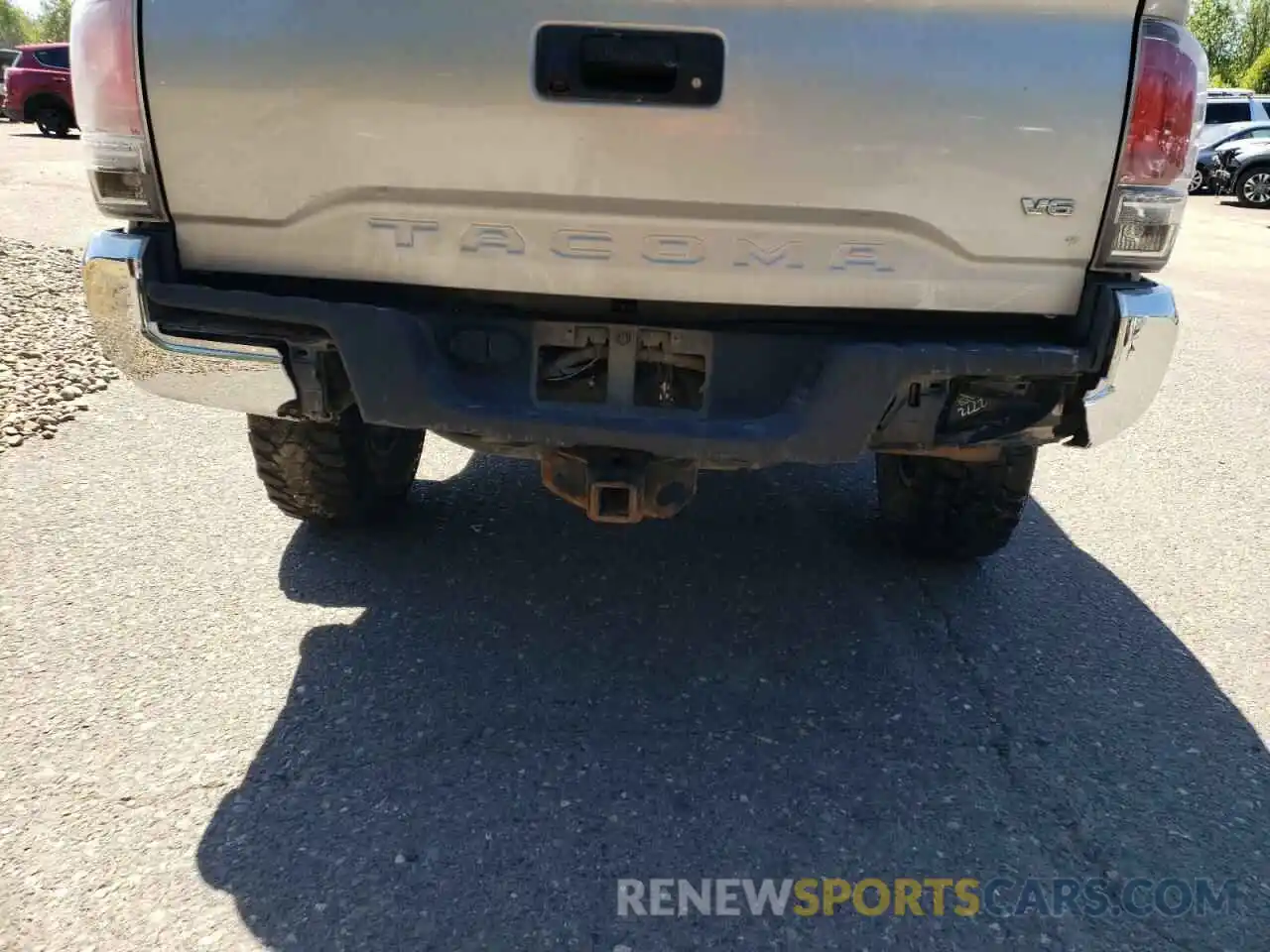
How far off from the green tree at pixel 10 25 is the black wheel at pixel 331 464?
310 feet

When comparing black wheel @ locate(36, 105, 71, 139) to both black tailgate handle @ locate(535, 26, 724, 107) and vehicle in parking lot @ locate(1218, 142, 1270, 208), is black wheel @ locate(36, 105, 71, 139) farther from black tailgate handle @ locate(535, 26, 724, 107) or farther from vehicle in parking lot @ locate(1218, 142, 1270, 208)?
black tailgate handle @ locate(535, 26, 724, 107)

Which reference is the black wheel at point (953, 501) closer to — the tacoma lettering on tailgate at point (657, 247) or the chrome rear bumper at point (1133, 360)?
the chrome rear bumper at point (1133, 360)

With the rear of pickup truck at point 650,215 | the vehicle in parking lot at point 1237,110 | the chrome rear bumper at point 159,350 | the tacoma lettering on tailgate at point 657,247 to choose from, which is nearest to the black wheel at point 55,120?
the vehicle in parking lot at point 1237,110

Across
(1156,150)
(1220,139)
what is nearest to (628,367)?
(1156,150)

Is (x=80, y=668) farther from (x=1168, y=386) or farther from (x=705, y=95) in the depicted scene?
(x=1168, y=386)

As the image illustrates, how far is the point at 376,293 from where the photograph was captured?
7.73 feet

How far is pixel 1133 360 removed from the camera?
2217 millimetres

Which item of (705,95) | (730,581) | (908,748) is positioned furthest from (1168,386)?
(705,95)

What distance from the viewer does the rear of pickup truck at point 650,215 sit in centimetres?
209

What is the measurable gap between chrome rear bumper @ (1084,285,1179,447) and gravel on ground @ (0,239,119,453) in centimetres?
306

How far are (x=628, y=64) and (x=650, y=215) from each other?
30 centimetres

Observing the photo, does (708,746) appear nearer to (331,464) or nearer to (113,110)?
(331,464)

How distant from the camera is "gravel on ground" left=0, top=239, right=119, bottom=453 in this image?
4.57 m

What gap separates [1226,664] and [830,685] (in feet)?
3.95
